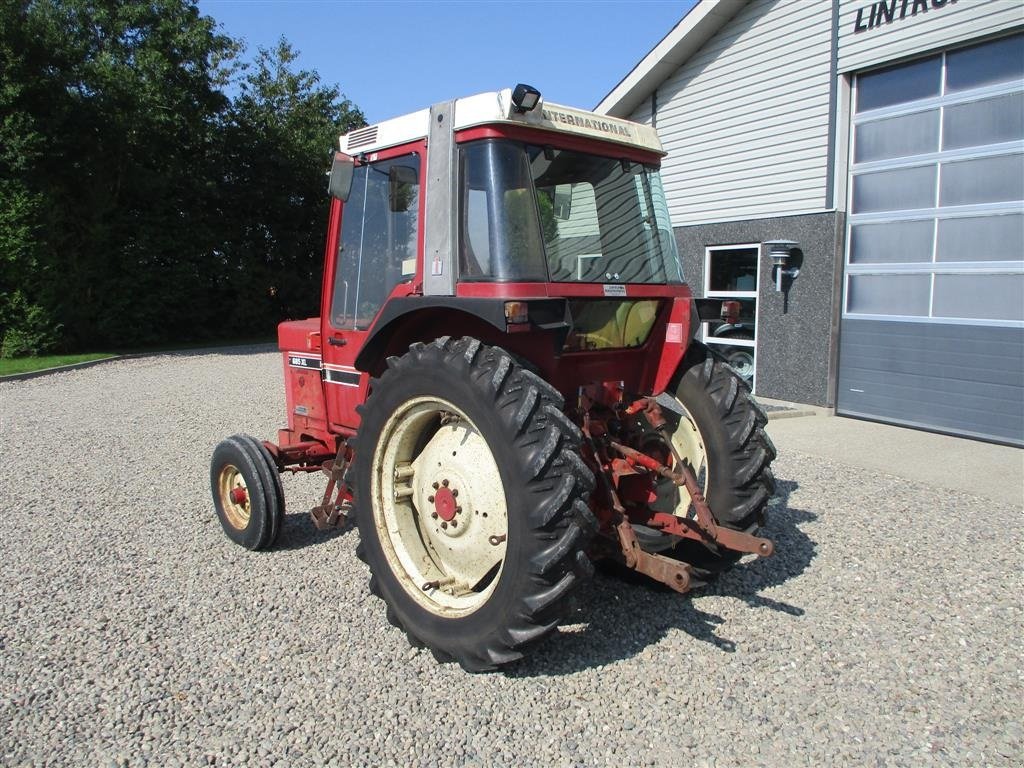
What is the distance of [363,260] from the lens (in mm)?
4121

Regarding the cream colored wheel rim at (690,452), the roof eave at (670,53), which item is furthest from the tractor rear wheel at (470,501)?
the roof eave at (670,53)

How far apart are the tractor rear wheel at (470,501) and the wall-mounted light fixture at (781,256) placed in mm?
6931

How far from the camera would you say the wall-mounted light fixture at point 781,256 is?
9.19 m

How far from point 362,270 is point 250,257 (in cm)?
1729

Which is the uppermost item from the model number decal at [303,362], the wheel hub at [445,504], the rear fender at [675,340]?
the rear fender at [675,340]

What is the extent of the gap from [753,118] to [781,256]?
1998 mm

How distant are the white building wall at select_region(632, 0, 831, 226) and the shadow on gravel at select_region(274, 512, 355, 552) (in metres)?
6.99

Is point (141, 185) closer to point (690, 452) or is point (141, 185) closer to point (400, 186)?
point (400, 186)

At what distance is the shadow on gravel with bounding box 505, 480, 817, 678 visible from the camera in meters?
3.38

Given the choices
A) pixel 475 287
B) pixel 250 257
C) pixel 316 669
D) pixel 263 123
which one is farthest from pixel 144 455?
pixel 263 123

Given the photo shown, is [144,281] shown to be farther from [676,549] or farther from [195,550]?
[676,549]

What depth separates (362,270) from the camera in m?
4.13

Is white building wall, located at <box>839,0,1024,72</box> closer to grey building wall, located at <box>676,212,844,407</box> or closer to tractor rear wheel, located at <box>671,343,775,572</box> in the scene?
grey building wall, located at <box>676,212,844,407</box>

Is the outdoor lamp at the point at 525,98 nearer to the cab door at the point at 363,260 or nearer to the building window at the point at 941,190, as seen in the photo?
the cab door at the point at 363,260
